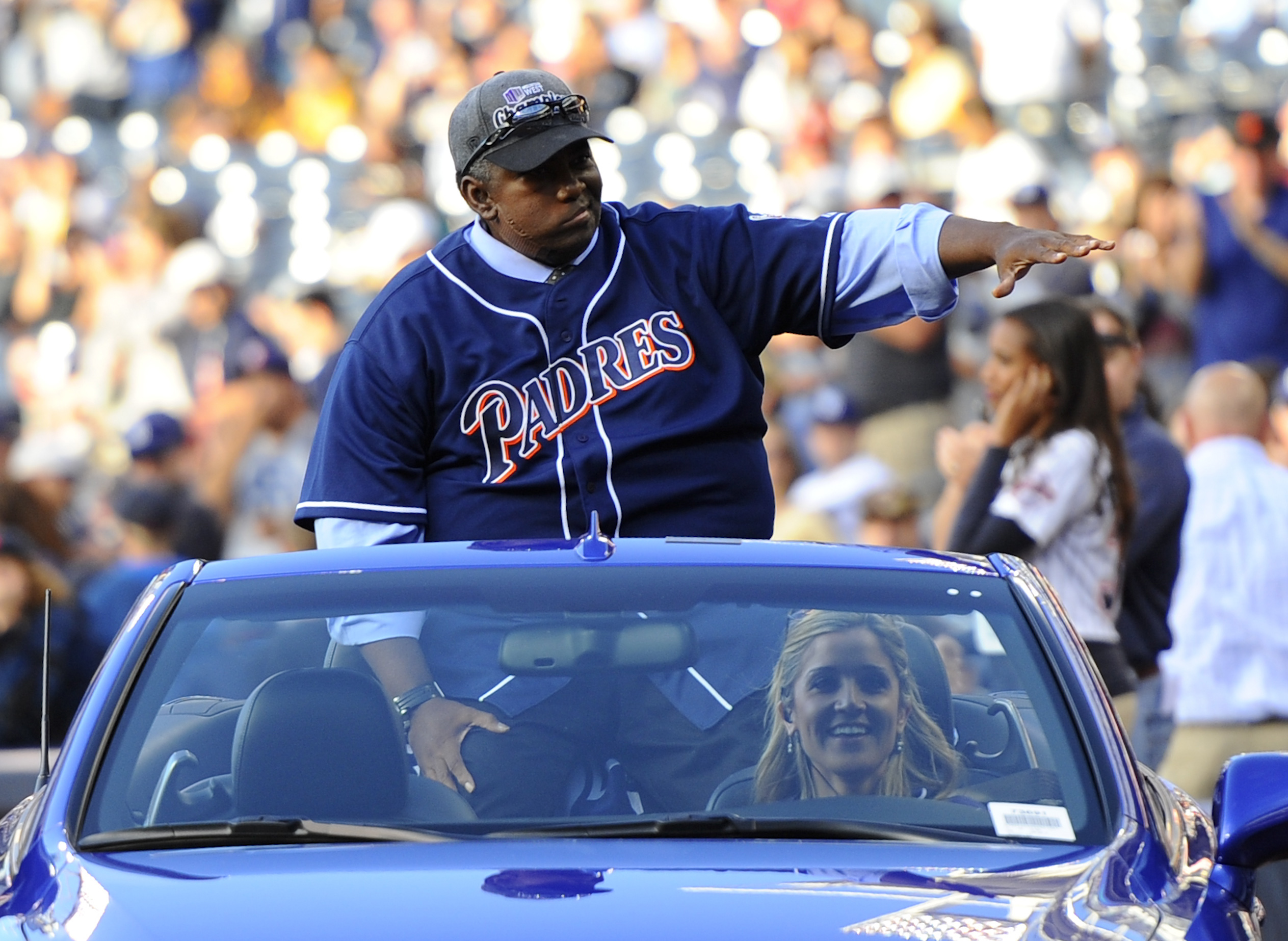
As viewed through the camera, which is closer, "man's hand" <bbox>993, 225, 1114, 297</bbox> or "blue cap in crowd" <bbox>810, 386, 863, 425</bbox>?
"man's hand" <bbox>993, 225, 1114, 297</bbox>

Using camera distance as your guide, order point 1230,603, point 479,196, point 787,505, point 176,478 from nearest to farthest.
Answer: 1. point 479,196
2. point 1230,603
3. point 787,505
4. point 176,478

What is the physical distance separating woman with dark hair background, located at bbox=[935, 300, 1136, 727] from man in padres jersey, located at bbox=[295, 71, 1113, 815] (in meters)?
1.92

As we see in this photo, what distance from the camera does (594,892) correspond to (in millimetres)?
2514

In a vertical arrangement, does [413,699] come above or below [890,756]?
above

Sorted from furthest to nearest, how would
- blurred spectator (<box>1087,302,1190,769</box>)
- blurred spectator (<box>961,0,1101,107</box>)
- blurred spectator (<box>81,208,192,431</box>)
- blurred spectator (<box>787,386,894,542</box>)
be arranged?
blurred spectator (<box>81,208,192,431</box>)
blurred spectator (<box>961,0,1101,107</box>)
blurred spectator (<box>787,386,894,542</box>)
blurred spectator (<box>1087,302,1190,769</box>)

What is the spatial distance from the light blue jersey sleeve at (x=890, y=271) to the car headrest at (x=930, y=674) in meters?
1.20

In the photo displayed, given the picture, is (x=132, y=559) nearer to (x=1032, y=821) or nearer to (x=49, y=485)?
(x=49, y=485)

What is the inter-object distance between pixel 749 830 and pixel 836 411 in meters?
5.90

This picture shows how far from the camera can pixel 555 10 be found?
14.8 m

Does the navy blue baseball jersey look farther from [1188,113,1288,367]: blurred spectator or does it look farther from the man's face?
[1188,113,1288,367]: blurred spectator

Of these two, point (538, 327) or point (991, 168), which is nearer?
point (538, 327)

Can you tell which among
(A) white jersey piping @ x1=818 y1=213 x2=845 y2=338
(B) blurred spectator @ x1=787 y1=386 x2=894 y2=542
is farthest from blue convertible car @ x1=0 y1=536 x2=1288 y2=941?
(B) blurred spectator @ x1=787 y1=386 x2=894 y2=542

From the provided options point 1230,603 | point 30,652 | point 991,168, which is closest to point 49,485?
point 30,652

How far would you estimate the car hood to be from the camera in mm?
2443
